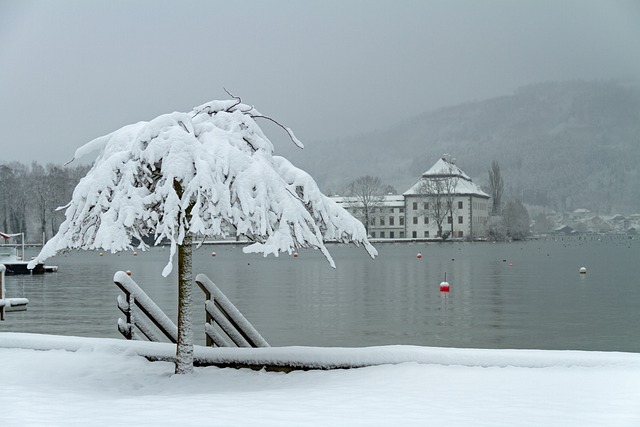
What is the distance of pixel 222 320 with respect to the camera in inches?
492

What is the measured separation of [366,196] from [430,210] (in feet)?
48.7

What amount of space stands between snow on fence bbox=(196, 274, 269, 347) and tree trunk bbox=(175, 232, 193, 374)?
505 millimetres

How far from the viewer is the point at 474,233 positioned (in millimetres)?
169250

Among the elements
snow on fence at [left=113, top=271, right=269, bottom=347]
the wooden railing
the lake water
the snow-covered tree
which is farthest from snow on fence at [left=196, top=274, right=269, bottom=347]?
the lake water

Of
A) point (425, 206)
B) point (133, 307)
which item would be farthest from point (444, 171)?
point (133, 307)

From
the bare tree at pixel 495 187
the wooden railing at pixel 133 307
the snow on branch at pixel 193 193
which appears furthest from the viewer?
the bare tree at pixel 495 187

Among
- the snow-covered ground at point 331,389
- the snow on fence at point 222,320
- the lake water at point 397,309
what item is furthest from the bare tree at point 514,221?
the snow-covered ground at point 331,389

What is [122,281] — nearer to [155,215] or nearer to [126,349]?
[126,349]

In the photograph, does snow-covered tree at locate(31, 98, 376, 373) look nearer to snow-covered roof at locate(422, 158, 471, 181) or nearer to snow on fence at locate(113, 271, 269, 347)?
snow on fence at locate(113, 271, 269, 347)

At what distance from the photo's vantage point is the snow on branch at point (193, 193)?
10.5m

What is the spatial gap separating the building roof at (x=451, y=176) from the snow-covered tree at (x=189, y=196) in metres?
163

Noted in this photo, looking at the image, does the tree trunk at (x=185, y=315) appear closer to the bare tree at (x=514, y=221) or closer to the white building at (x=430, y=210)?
the white building at (x=430, y=210)

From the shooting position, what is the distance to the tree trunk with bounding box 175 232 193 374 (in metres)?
11.4

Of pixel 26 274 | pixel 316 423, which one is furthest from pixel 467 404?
pixel 26 274
